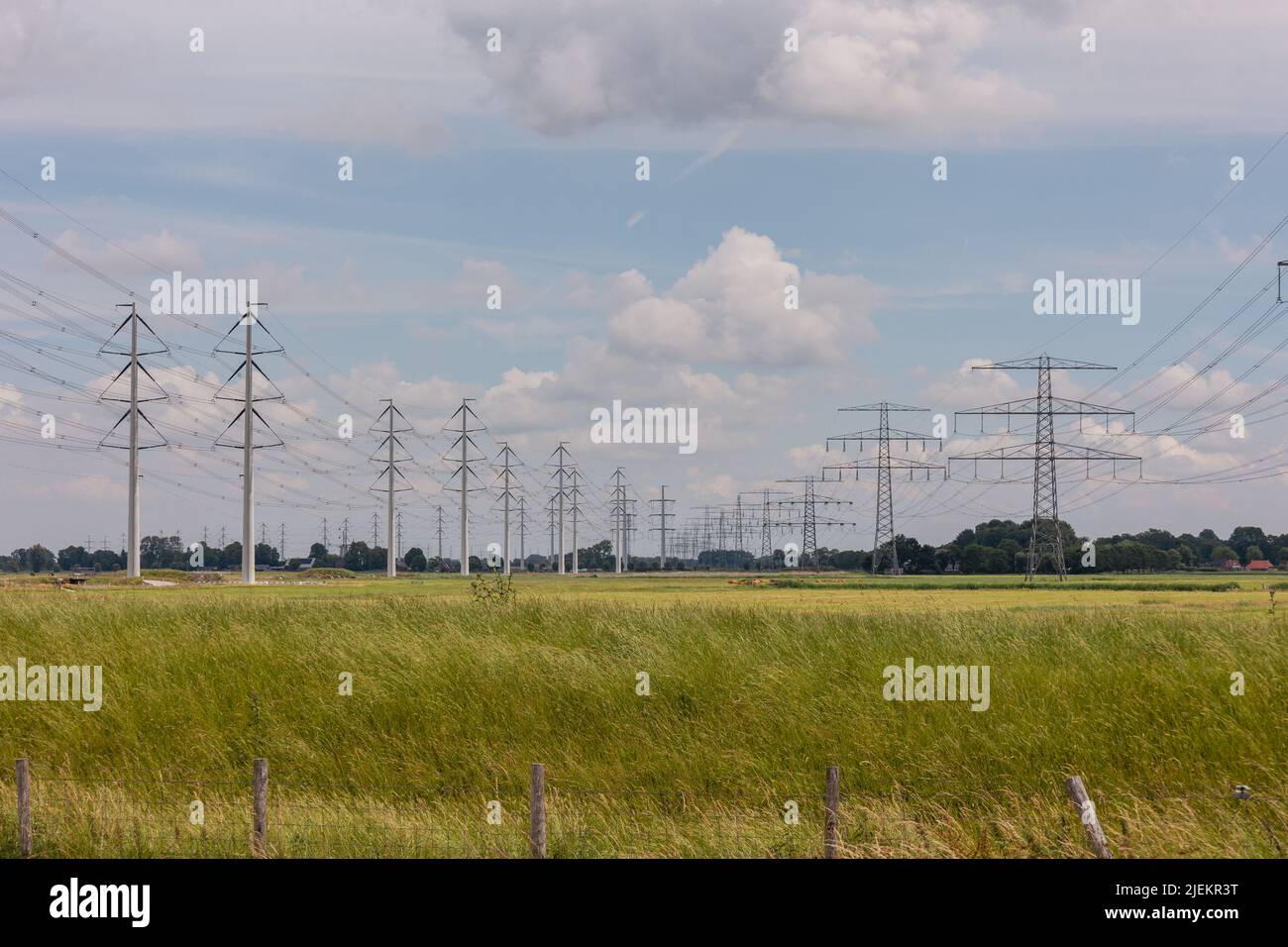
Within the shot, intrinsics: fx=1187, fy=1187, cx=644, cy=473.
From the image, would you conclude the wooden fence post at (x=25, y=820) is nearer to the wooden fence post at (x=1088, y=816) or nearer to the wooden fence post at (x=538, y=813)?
the wooden fence post at (x=538, y=813)

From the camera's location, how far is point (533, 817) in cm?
1652

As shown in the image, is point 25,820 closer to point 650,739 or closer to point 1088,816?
point 650,739

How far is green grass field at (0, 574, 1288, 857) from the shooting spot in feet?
63.2

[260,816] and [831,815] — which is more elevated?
[831,815]

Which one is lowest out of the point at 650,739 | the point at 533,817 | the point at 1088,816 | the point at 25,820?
the point at 650,739

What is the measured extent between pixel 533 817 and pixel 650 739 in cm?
1066

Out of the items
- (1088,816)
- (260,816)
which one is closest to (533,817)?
(260,816)

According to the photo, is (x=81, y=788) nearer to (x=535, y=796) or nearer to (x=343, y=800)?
(x=343, y=800)

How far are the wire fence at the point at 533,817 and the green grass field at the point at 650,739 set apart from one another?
0.09m

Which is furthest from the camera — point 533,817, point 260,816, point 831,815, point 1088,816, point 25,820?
point 25,820

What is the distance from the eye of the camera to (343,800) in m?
24.7

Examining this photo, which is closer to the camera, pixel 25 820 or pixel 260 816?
pixel 260 816

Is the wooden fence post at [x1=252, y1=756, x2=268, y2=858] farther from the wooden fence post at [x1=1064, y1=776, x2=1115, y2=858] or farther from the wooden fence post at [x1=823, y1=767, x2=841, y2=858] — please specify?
the wooden fence post at [x1=1064, y1=776, x2=1115, y2=858]
